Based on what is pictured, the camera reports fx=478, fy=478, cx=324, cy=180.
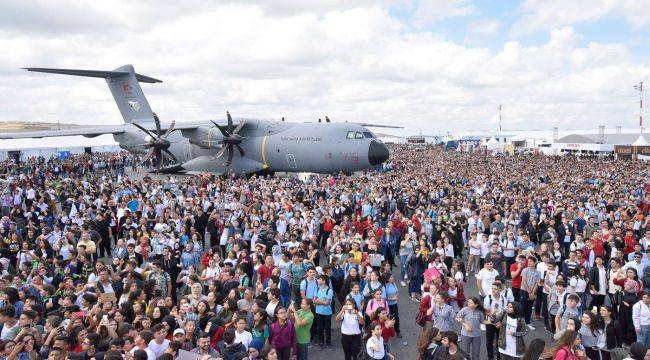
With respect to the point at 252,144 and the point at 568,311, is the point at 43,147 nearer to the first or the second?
the point at 252,144

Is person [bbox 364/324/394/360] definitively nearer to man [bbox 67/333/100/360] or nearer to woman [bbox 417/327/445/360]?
woman [bbox 417/327/445/360]

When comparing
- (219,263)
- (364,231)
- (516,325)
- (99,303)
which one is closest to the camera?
(516,325)

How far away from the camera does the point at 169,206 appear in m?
16.2

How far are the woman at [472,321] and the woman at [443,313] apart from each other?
0.50ft

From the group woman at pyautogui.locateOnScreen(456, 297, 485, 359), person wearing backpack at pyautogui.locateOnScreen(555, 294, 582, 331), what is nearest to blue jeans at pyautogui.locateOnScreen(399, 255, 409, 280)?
woman at pyautogui.locateOnScreen(456, 297, 485, 359)

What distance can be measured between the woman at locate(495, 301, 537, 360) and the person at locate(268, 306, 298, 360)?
3.08m

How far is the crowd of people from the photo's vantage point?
6.49 metres

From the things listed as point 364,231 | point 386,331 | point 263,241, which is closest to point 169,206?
point 263,241

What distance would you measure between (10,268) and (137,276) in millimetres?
3305

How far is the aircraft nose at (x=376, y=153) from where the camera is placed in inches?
944

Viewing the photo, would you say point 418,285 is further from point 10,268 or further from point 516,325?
point 10,268

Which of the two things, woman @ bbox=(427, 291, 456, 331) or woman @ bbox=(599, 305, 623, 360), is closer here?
woman @ bbox=(599, 305, 623, 360)

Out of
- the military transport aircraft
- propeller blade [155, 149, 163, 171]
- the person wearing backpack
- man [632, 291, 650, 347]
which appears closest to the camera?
the person wearing backpack

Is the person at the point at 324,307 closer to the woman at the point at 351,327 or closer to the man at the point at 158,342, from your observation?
the woman at the point at 351,327
